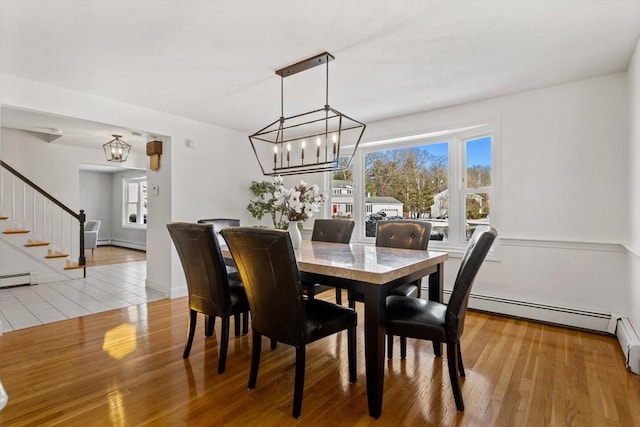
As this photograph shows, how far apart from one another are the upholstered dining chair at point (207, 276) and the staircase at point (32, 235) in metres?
4.11

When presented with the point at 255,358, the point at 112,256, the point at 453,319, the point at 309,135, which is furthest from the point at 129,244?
the point at 453,319

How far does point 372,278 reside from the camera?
1738mm

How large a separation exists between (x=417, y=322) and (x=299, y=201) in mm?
1291

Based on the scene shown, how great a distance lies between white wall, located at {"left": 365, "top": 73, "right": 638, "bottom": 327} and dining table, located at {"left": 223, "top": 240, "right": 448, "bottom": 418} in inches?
62.1

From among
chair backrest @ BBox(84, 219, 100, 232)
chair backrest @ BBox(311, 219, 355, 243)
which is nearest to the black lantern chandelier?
chair backrest @ BBox(311, 219, 355, 243)

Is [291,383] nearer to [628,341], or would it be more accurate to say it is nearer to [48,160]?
[628,341]

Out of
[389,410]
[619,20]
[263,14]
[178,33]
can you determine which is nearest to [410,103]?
[619,20]

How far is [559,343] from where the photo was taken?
274 cm

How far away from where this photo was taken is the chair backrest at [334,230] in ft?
11.1

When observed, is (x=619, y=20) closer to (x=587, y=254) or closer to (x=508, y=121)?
(x=508, y=121)

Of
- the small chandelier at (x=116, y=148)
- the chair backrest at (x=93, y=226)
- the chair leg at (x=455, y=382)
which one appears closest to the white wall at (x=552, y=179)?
the chair leg at (x=455, y=382)

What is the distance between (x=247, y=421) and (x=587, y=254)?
322 cm

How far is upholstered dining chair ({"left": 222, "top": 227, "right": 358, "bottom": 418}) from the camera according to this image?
67.5 inches

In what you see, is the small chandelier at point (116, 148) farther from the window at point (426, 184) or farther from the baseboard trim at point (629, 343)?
the baseboard trim at point (629, 343)
